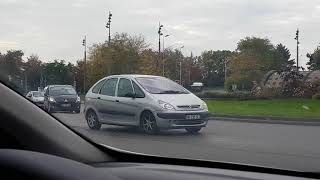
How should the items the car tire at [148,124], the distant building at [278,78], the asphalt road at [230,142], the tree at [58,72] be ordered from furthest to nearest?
the car tire at [148,124], the distant building at [278,78], the asphalt road at [230,142], the tree at [58,72]

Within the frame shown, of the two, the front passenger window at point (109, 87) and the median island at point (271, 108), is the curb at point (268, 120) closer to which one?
the median island at point (271, 108)

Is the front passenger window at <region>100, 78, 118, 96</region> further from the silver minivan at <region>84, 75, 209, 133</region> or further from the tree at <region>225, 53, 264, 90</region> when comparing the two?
the tree at <region>225, 53, 264, 90</region>

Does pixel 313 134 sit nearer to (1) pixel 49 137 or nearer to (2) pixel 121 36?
(2) pixel 121 36

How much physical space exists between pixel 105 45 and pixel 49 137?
→ 966mm

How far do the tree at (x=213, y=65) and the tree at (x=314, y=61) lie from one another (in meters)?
1.03

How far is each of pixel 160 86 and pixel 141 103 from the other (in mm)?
240

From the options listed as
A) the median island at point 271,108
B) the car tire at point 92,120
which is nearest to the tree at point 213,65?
the car tire at point 92,120

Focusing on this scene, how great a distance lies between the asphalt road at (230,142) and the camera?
8.42 ft

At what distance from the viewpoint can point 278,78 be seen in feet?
11.6

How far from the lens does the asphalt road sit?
2566 mm

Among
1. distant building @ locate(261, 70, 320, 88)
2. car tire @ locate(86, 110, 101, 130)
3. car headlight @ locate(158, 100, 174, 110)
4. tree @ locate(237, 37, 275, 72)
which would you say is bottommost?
car tire @ locate(86, 110, 101, 130)

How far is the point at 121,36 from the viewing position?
2723 millimetres

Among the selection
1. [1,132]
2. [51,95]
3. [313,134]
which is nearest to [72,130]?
[1,132]

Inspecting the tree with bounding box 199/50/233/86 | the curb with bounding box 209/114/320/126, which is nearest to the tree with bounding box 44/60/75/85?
the tree with bounding box 199/50/233/86
